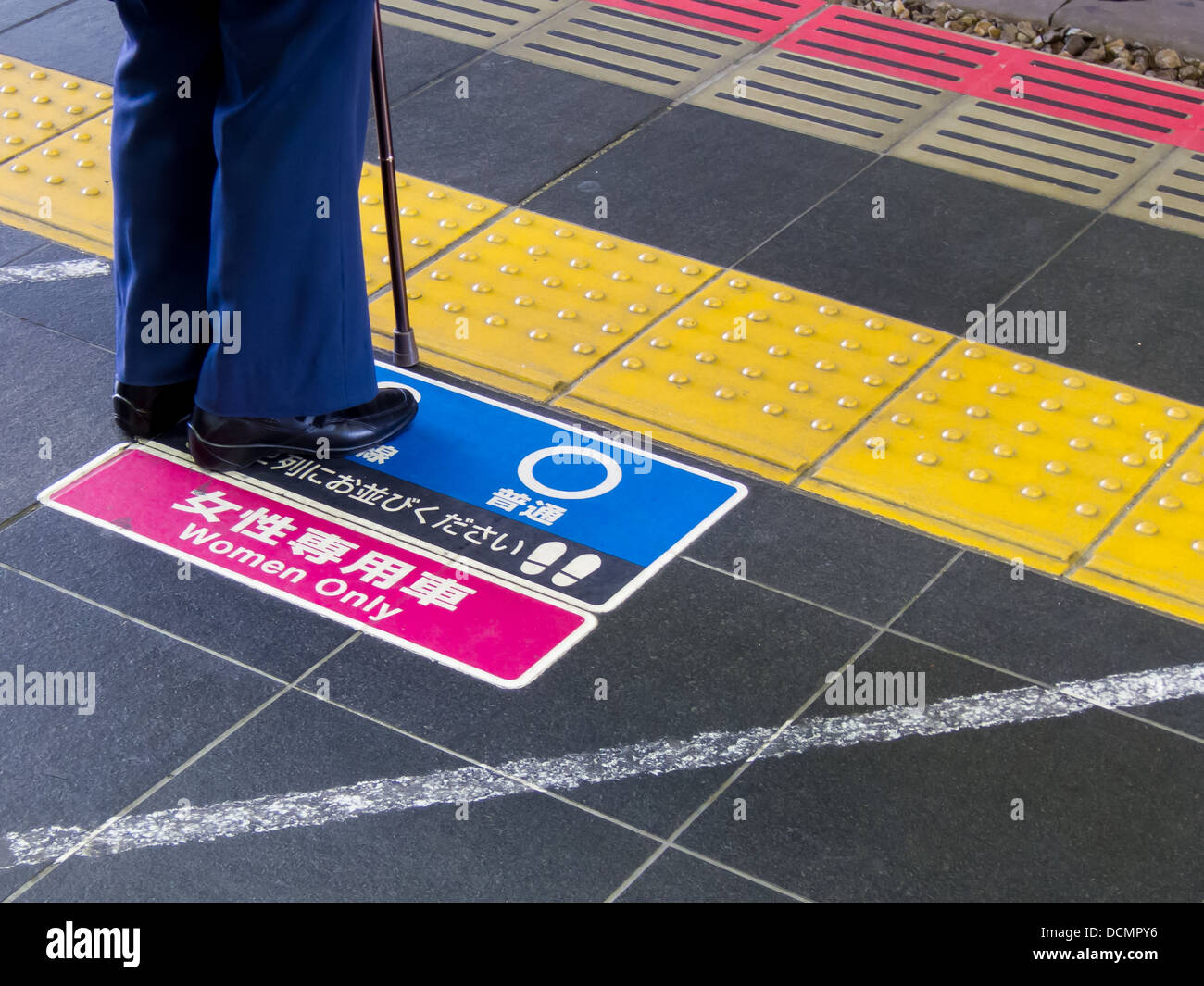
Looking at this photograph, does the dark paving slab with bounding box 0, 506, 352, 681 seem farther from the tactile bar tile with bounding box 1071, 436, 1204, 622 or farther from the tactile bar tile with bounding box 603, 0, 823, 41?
the tactile bar tile with bounding box 603, 0, 823, 41

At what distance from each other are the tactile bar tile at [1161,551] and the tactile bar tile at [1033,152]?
1.59m

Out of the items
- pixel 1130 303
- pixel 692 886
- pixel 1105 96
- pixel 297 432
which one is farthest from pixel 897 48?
pixel 692 886

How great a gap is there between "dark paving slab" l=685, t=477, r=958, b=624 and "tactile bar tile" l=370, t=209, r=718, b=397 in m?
0.79

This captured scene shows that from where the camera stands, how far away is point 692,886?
3.24m

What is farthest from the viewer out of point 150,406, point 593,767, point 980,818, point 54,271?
point 54,271

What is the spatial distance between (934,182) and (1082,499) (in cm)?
179

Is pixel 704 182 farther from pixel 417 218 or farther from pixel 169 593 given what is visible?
pixel 169 593

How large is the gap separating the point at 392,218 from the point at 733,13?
2.85 metres

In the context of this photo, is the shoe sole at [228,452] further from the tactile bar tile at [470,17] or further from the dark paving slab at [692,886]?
the tactile bar tile at [470,17]

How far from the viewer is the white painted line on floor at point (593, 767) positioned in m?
3.34

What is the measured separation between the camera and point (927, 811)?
3.41 m
